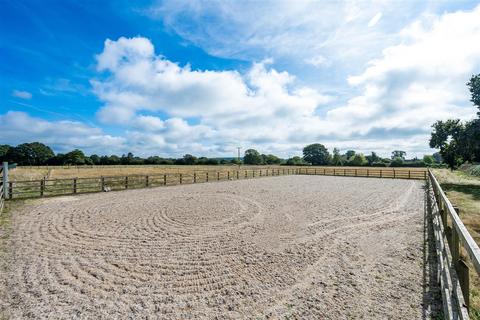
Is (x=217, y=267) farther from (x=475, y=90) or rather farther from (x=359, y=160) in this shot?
(x=359, y=160)

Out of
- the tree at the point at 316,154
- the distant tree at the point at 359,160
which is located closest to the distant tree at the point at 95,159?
the tree at the point at 316,154

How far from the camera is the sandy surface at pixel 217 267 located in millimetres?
3449

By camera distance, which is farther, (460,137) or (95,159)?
(95,159)

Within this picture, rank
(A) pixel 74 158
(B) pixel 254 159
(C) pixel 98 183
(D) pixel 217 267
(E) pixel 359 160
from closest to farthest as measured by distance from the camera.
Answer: (D) pixel 217 267 → (C) pixel 98 183 → (A) pixel 74 158 → (E) pixel 359 160 → (B) pixel 254 159

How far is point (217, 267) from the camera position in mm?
4734

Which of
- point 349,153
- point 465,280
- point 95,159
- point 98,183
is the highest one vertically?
point 349,153

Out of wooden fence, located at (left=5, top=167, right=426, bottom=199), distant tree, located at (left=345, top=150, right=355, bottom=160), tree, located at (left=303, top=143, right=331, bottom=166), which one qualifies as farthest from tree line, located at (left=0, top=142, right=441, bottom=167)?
wooden fence, located at (left=5, top=167, right=426, bottom=199)

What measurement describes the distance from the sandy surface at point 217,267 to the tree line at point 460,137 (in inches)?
635

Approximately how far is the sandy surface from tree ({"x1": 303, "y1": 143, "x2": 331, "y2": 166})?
88.6 meters

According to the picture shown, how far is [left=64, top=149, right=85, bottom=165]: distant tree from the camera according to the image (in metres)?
84.5

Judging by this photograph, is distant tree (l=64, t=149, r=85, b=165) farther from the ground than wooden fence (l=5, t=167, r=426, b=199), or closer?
A: farther from the ground

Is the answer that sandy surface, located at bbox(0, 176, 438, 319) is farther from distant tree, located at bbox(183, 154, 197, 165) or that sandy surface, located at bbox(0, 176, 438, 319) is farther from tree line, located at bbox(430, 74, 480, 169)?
distant tree, located at bbox(183, 154, 197, 165)

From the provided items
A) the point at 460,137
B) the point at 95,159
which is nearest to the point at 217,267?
the point at 460,137

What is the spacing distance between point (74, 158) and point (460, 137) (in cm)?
10156
